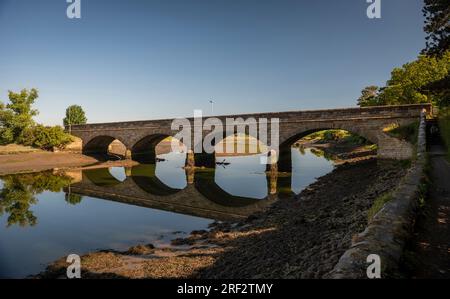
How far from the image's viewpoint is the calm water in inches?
530

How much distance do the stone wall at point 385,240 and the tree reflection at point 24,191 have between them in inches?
706

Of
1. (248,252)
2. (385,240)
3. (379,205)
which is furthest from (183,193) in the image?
(385,240)

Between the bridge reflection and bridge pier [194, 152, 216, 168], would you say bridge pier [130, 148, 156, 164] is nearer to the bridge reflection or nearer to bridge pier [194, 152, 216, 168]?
the bridge reflection

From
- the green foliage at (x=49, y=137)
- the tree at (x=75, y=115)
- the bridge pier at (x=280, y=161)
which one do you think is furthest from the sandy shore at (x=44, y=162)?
the tree at (x=75, y=115)

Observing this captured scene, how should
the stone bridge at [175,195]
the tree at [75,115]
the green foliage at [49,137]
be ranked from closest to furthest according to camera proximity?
the stone bridge at [175,195] → the green foliage at [49,137] → the tree at [75,115]

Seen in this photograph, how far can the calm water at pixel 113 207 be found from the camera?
1346 centimetres

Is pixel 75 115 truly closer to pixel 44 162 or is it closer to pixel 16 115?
pixel 16 115

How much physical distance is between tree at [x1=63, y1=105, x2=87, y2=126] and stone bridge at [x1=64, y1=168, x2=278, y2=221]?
56732 millimetres

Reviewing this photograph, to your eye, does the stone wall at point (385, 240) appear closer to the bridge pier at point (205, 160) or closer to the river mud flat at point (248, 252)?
the river mud flat at point (248, 252)

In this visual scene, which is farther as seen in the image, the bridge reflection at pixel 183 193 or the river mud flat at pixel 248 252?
the bridge reflection at pixel 183 193

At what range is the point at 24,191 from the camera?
2650 cm

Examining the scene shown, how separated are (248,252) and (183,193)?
15903mm

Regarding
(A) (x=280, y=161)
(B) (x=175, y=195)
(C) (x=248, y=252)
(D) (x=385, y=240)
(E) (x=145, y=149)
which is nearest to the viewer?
(D) (x=385, y=240)

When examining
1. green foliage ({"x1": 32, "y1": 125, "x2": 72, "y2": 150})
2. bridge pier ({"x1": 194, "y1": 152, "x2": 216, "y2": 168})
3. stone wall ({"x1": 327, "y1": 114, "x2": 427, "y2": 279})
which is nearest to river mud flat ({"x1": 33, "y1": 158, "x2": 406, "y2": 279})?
stone wall ({"x1": 327, "y1": 114, "x2": 427, "y2": 279})
